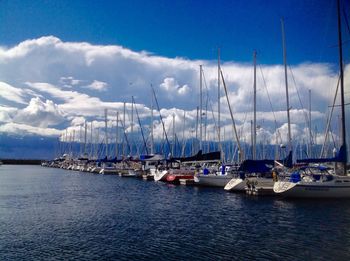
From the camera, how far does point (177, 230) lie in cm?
2872

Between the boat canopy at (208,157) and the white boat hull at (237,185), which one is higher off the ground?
the boat canopy at (208,157)

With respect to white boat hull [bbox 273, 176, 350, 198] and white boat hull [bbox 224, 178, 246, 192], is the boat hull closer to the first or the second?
white boat hull [bbox 273, 176, 350, 198]

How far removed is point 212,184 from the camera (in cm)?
6431

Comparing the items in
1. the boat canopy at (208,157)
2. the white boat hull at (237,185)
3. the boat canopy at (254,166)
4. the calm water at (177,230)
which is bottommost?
the calm water at (177,230)

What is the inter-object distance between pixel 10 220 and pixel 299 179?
3332 centimetres

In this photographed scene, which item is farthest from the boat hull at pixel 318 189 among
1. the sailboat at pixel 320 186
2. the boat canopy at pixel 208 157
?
the boat canopy at pixel 208 157

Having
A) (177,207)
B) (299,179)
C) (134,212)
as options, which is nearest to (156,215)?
(134,212)

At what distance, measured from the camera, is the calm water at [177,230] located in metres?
22.0

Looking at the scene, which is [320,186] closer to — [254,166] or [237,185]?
[254,166]

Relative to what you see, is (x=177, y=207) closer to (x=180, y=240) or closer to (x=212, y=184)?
(x=180, y=240)

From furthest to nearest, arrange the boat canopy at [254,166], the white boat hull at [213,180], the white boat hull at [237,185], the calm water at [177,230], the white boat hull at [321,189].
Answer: the white boat hull at [213,180]
the boat canopy at [254,166]
the white boat hull at [237,185]
the white boat hull at [321,189]
the calm water at [177,230]

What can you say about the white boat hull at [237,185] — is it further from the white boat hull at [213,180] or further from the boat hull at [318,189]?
the boat hull at [318,189]

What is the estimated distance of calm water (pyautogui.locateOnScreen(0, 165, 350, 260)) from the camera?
72.2ft

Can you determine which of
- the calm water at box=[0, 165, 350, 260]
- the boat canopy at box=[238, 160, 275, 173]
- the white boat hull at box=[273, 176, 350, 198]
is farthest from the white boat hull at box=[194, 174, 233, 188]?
the white boat hull at box=[273, 176, 350, 198]
